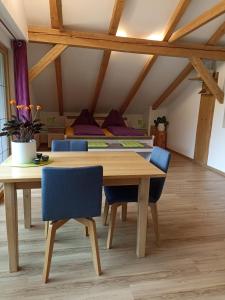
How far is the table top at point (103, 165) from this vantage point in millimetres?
1685

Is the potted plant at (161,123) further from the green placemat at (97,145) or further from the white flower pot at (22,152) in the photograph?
the white flower pot at (22,152)

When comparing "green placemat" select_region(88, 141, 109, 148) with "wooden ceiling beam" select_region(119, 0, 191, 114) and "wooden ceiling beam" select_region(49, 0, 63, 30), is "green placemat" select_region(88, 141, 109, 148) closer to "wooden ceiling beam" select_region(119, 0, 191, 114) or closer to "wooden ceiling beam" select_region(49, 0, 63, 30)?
"wooden ceiling beam" select_region(119, 0, 191, 114)

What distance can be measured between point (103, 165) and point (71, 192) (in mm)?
504

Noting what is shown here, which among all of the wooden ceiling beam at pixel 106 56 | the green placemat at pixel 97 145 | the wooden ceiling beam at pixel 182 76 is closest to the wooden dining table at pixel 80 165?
the green placemat at pixel 97 145

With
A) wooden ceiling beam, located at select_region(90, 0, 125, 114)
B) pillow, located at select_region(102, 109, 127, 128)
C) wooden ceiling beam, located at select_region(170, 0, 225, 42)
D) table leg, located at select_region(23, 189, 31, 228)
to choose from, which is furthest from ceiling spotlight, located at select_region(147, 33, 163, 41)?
table leg, located at select_region(23, 189, 31, 228)

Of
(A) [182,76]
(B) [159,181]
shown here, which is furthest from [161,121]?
(B) [159,181]

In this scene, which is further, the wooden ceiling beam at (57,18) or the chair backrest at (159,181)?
the wooden ceiling beam at (57,18)

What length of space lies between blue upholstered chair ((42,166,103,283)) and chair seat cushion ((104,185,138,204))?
416 mm

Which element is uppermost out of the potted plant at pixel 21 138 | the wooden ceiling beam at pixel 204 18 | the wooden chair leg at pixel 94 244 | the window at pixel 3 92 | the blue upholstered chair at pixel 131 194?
the wooden ceiling beam at pixel 204 18

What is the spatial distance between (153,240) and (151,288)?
62 cm

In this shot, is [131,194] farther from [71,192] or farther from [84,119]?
[84,119]

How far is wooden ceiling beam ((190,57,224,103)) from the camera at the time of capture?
4223mm

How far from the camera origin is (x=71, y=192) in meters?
1.61

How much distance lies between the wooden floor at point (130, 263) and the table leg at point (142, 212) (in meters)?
0.10
